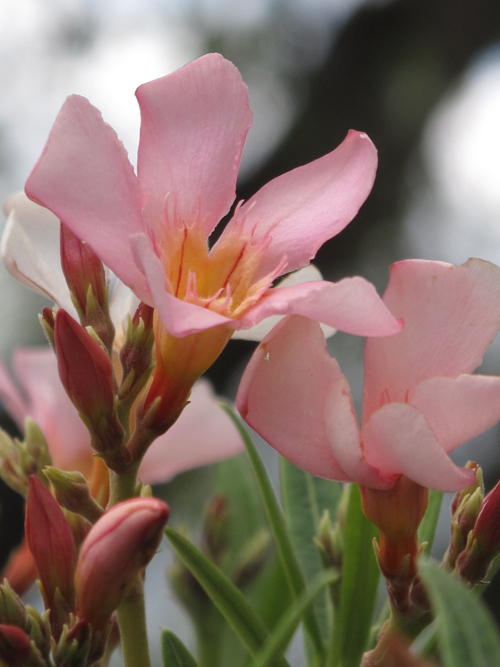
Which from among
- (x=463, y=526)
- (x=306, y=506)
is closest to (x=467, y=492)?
(x=463, y=526)

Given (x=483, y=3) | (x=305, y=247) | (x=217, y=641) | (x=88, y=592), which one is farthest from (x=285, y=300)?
(x=483, y=3)

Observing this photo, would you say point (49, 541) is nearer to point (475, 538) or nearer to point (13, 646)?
point (13, 646)

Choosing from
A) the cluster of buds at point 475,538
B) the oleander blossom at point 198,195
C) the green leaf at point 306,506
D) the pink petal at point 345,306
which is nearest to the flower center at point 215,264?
the oleander blossom at point 198,195

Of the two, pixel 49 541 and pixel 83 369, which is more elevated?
pixel 83 369

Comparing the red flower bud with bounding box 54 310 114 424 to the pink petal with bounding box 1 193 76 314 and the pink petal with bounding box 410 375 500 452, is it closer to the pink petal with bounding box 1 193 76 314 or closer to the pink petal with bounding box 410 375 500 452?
the pink petal with bounding box 1 193 76 314

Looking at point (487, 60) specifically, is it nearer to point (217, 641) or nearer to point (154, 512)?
point (217, 641)

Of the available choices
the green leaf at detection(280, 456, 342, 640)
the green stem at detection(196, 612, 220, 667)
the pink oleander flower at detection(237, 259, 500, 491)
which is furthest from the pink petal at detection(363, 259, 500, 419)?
the green stem at detection(196, 612, 220, 667)
